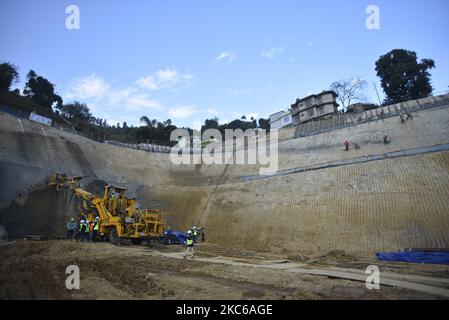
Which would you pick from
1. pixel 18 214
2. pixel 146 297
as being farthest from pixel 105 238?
pixel 146 297

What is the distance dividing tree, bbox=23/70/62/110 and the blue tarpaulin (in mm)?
55914

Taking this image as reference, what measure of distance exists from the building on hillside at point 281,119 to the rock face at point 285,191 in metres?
27.1

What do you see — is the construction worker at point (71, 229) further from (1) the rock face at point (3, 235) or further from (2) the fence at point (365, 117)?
(2) the fence at point (365, 117)

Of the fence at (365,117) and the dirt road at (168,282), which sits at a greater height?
the fence at (365,117)

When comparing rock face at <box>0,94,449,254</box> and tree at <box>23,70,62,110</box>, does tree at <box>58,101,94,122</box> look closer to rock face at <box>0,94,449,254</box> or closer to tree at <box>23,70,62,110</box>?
tree at <box>23,70,62,110</box>

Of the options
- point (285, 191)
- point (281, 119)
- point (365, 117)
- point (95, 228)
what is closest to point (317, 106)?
point (281, 119)

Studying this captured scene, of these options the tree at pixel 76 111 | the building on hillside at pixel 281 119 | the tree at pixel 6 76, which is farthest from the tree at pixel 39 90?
the building on hillside at pixel 281 119

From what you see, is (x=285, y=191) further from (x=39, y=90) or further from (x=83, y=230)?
(x=39, y=90)

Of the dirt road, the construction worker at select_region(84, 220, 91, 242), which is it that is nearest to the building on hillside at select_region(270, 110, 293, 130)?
the construction worker at select_region(84, 220, 91, 242)

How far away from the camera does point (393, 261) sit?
48.1 feet

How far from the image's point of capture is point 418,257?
14.1 metres

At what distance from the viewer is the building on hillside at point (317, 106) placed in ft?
182

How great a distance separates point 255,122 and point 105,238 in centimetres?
7331
